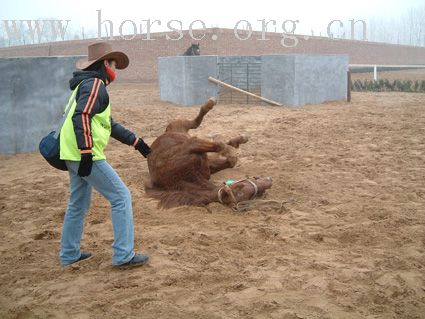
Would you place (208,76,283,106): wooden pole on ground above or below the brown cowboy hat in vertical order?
below

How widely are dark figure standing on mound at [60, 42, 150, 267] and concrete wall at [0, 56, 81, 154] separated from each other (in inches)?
209

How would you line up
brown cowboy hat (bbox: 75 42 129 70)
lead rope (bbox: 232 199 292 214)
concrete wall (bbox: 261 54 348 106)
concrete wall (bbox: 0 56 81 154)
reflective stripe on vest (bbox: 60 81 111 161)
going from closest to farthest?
reflective stripe on vest (bbox: 60 81 111 161), brown cowboy hat (bbox: 75 42 129 70), lead rope (bbox: 232 199 292 214), concrete wall (bbox: 0 56 81 154), concrete wall (bbox: 261 54 348 106)

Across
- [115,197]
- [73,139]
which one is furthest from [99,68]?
[115,197]

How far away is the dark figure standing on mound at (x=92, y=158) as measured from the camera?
354cm

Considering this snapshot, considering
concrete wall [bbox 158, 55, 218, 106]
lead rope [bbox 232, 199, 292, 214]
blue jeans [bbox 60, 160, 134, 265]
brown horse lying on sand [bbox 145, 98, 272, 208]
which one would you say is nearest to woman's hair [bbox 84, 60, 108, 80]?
blue jeans [bbox 60, 160, 134, 265]

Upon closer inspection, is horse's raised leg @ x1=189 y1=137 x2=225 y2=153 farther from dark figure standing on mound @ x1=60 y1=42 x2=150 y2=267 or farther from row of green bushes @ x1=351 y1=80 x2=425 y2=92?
row of green bushes @ x1=351 y1=80 x2=425 y2=92

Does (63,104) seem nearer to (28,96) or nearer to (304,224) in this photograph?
(28,96)

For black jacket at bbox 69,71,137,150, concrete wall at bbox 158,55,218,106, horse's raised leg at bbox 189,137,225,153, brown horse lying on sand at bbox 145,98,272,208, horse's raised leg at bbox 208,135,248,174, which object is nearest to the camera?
black jacket at bbox 69,71,137,150

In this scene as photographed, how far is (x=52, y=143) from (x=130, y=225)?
87 cm

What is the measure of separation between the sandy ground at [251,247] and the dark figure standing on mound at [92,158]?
20 centimetres

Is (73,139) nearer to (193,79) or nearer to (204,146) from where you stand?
(204,146)

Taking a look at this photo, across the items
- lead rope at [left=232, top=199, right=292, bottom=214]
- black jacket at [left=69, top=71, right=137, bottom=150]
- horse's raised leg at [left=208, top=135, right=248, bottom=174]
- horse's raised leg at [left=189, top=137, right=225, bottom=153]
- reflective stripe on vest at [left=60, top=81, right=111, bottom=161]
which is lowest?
lead rope at [left=232, top=199, right=292, bottom=214]

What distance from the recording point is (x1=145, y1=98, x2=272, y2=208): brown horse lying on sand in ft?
17.0

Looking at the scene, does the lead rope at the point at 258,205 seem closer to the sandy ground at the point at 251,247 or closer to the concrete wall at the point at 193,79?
the sandy ground at the point at 251,247
